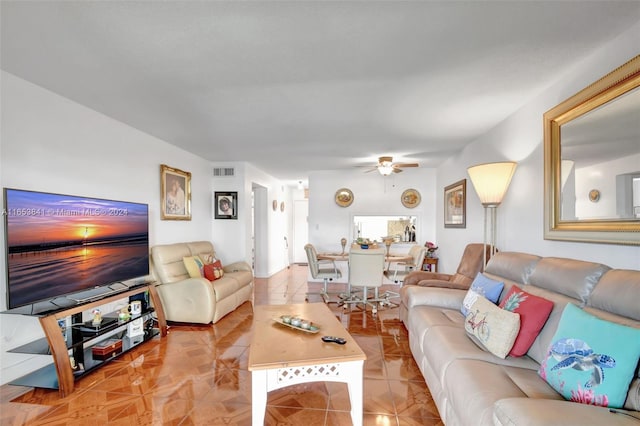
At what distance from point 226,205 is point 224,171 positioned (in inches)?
25.4

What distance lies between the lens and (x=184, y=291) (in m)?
3.59

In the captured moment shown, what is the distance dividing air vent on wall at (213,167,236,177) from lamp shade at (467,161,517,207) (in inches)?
161

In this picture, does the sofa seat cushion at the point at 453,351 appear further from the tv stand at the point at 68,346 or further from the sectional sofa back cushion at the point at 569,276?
the tv stand at the point at 68,346

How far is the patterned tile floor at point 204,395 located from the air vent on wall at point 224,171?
3.21 metres

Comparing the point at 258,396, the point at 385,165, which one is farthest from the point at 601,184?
the point at 385,165

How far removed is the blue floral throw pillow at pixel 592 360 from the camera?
1.14 meters

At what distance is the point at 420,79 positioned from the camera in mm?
2289

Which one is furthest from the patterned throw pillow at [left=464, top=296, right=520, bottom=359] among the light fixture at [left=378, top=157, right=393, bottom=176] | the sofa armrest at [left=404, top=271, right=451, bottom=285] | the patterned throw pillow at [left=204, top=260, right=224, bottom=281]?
the patterned throw pillow at [left=204, top=260, right=224, bottom=281]

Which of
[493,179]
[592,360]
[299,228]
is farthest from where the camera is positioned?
[299,228]

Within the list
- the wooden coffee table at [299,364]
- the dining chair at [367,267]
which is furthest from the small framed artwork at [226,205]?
the wooden coffee table at [299,364]

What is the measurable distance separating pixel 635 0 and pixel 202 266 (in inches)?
177

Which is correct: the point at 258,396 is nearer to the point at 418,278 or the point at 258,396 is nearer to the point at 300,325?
the point at 300,325

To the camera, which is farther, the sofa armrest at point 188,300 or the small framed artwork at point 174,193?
the small framed artwork at point 174,193

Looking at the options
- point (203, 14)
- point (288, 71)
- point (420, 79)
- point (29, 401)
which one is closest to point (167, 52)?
point (203, 14)
